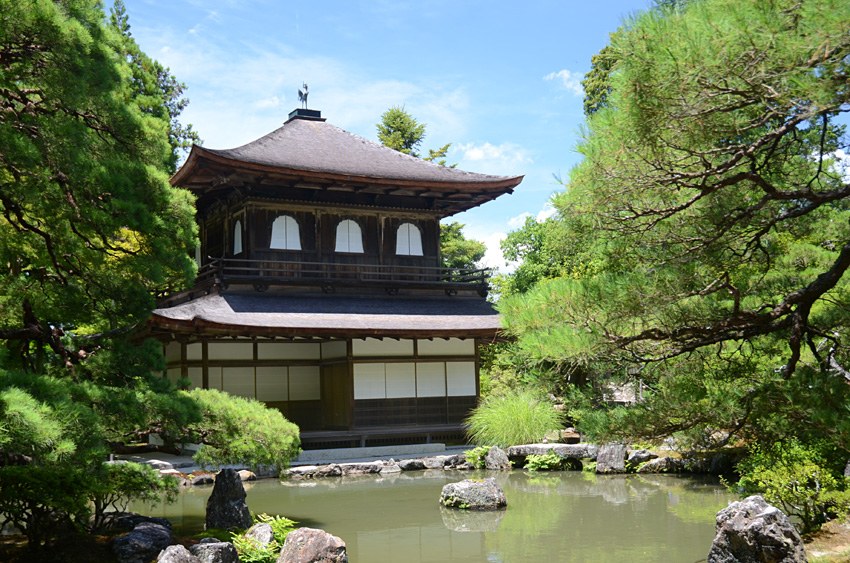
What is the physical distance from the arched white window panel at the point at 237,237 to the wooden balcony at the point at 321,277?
33 centimetres

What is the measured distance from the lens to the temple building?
16109 mm

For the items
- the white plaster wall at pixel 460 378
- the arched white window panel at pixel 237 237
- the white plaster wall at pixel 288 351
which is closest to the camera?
the white plaster wall at pixel 288 351

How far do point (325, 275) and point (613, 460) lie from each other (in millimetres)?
8262

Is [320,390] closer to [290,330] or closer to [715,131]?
[290,330]

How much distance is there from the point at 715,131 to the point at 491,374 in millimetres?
18010

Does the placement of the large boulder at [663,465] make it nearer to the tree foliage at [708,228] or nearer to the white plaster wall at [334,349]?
the white plaster wall at [334,349]

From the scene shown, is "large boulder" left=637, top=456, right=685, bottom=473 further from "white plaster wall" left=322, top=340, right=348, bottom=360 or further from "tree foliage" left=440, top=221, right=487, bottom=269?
"tree foliage" left=440, top=221, right=487, bottom=269

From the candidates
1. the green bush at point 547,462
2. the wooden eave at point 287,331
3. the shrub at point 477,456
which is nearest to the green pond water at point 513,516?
the green bush at point 547,462

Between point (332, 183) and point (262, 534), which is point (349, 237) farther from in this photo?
point (262, 534)

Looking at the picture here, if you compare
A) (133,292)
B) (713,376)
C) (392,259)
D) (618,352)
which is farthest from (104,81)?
(392,259)

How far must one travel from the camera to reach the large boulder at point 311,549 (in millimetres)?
6445

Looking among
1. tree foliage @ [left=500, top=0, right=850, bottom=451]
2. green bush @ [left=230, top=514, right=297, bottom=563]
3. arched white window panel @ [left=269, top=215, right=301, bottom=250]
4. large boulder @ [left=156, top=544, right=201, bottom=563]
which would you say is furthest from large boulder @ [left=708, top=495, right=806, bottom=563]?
arched white window panel @ [left=269, top=215, right=301, bottom=250]

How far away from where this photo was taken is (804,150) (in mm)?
5789

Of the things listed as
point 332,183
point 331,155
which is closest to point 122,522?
point 332,183
